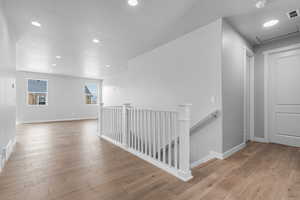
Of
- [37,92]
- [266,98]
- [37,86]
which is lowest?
[266,98]

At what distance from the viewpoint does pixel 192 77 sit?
2.99 meters

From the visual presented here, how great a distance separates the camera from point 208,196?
58.7 inches

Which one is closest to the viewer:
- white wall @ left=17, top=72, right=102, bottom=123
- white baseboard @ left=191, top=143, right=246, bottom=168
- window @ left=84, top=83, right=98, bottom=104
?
white baseboard @ left=191, top=143, right=246, bottom=168

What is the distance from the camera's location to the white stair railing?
6.11 feet

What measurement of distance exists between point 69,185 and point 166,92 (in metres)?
2.77

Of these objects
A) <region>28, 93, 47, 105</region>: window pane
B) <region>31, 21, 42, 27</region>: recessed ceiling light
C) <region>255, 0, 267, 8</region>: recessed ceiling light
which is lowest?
Answer: <region>28, 93, 47, 105</region>: window pane

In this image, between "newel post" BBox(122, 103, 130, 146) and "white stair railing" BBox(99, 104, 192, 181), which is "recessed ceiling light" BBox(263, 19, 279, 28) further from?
"newel post" BBox(122, 103, 130, 146)

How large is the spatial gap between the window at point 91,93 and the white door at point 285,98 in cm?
871

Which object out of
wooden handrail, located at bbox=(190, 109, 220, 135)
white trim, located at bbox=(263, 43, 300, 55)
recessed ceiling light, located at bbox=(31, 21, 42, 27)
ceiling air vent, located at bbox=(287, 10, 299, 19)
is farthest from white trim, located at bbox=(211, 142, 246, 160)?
recessed ceiling light, located at bbox=(31, 21, 42, 27)

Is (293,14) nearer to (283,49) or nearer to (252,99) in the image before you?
(283,49)

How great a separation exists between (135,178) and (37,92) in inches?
310

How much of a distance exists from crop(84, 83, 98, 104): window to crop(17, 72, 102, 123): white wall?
0.25 m

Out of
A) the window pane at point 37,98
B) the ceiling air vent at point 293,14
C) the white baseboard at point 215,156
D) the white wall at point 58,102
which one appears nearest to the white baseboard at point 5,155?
the white baseboard at point 215,156

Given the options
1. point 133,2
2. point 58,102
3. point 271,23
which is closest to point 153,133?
point 133,2
